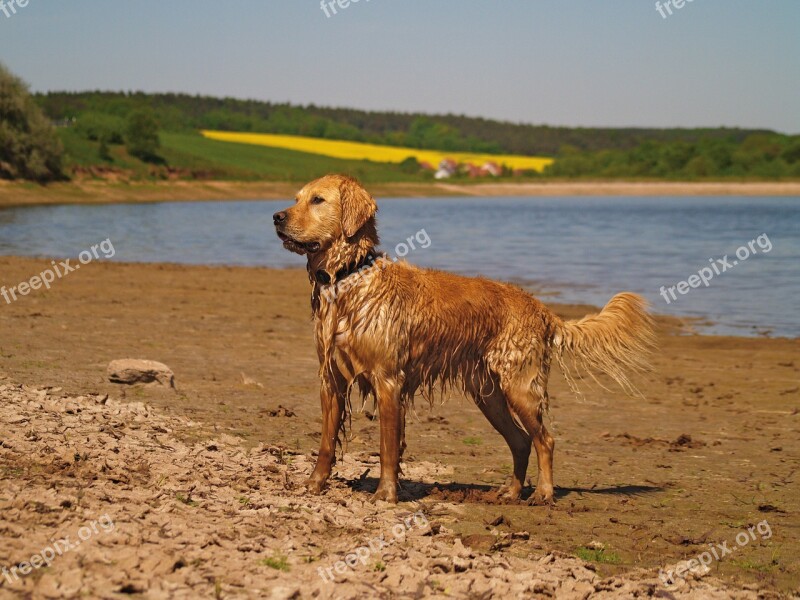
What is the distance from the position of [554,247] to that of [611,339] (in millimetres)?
30392

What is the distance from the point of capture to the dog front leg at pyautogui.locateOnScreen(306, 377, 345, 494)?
694 cm

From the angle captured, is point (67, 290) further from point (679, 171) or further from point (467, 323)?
point (679, 171)

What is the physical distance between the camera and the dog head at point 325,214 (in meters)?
6.57

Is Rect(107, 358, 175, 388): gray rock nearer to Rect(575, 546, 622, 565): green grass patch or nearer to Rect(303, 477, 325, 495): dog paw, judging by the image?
Rect(303, 477, 325, 495): dog paw

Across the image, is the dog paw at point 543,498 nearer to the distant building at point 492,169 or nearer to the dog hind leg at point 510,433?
the dog hind leg at point 510,433

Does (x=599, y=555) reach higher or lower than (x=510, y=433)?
lower

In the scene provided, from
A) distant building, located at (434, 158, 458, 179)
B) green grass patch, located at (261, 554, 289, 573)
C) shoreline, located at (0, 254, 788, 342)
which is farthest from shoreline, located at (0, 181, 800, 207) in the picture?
green grass patch, located at (261, 554, 289, 573)

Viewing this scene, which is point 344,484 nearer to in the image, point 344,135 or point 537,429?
point 537,429

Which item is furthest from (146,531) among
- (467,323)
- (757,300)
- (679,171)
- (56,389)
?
(679,171)

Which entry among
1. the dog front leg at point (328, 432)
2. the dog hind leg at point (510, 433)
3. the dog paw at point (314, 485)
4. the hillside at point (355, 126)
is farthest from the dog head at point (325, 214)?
the hillside at point (355, 126)

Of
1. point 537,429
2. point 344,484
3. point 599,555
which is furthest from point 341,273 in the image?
point 599,555

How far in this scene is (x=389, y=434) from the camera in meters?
6.83

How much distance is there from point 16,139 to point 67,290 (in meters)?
51.6

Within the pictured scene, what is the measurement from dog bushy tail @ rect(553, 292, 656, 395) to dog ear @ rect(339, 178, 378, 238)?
77.3 inches
